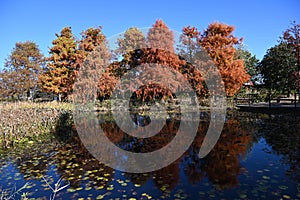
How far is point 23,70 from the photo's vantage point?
25594 millimetres

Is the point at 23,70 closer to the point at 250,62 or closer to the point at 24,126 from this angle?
the point at 24,126

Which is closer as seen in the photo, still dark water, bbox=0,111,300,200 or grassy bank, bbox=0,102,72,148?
still dark water, bbox=0,111,300,200

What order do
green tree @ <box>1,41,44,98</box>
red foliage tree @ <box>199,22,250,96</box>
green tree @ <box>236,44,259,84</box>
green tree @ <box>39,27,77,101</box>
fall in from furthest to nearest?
green tree @ <box>236,44,259,84</box>
green tree @ <box>1,41,44,98</box>
green tree @ <box>39,27,77,101</box>
red foliage tree @ <box>199,22,250,96</box>

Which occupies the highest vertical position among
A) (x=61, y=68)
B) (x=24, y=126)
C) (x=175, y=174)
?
(x=61, y=68)

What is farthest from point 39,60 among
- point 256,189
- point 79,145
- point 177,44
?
point 256,189

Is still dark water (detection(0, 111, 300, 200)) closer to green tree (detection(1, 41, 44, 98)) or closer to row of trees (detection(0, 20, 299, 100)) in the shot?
row of trees (detection(0, 20, 299, 100))

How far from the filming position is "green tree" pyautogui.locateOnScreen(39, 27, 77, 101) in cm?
2047

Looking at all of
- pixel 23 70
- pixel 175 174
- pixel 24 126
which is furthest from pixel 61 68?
pixel 175 174

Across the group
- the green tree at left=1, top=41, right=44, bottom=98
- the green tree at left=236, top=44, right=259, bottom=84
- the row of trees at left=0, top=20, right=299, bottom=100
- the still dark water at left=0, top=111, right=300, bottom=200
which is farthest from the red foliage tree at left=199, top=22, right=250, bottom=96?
the green tree at left=1, top=41, right=44, bottom=98

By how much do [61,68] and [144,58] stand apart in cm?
820

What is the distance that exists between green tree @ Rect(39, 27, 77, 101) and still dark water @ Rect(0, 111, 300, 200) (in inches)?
568

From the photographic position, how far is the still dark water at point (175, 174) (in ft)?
11.9

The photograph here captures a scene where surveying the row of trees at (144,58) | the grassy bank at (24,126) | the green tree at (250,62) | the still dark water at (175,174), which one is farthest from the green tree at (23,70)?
the green tree at (250,62)

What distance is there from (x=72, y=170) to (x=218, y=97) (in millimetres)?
16432
